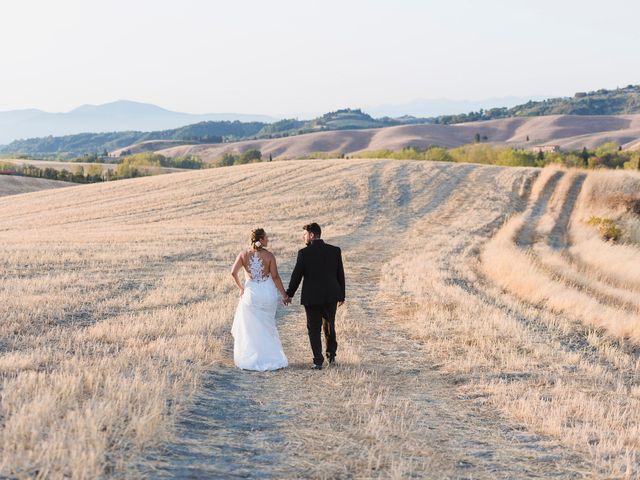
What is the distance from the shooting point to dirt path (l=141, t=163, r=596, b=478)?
6.91 metres

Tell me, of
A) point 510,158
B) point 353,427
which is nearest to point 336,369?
point 353,427

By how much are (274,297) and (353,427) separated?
12.5 ft

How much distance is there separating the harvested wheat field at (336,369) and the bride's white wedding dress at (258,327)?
11.7 inches

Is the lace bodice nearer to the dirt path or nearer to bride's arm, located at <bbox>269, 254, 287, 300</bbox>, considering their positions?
bride's arm, located at <bbox>269, 254, 287, 300</bbox>

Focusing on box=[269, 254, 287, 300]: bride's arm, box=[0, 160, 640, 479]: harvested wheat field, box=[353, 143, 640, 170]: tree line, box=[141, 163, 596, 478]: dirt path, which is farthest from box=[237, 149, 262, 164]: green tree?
box=[269, 254, 287, 300]: bride's arm

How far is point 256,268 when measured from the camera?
37.7ft

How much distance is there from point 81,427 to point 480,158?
9495 cm

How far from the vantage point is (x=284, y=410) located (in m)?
8.88

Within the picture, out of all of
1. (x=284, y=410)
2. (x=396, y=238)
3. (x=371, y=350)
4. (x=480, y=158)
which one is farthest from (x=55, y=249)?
(x=480, y=158)

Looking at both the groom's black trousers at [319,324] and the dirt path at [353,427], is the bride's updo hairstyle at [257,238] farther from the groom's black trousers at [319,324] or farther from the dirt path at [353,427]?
the dirt path at [353,427]

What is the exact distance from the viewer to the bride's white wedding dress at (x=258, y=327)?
11.3m

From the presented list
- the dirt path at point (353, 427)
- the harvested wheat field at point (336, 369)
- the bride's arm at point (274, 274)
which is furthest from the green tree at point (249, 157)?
the bride's arm at point (274, 274)

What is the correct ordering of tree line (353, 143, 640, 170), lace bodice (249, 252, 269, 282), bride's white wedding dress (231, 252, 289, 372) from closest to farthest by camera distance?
bride's white wedding dress (231, 252, 289, 372) → lace bodice (249, 252, 269, 282) → tree line (353, 143, 640, 170)

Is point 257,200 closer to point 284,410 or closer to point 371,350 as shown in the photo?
point 371,350
